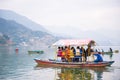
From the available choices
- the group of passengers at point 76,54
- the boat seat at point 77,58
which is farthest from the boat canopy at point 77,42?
the boat seat at point 77,58

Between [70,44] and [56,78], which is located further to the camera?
[70,44]

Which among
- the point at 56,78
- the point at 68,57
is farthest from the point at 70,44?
the point at 56,78

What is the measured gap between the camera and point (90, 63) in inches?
1487

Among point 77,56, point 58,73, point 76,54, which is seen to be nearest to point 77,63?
point 77,56

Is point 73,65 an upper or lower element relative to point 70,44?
lower

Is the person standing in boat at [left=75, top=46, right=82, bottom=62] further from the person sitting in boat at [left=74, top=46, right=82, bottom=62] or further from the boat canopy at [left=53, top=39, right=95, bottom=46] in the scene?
the boat canopy at [left=53, top=39, right=95, bottom=46]

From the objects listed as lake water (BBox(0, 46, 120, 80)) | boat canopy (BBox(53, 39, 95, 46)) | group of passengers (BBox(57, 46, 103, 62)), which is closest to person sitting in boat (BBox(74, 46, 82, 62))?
group of passengers (BBox(57, 46, 103, 62))

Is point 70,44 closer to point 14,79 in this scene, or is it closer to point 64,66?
point 64,66

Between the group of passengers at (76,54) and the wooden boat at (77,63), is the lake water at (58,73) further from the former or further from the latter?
the group of passengers at (76,54)

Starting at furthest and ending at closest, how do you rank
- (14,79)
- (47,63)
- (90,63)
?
(47,63), (90,63), (14,79)

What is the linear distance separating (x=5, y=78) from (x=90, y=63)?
45.1ft

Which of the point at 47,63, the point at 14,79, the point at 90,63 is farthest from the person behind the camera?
the point at 47,63

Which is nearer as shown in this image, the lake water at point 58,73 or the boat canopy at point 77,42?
the lake water at point 58,73

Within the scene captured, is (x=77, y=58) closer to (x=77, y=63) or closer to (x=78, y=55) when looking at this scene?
(x=78, y=55)
